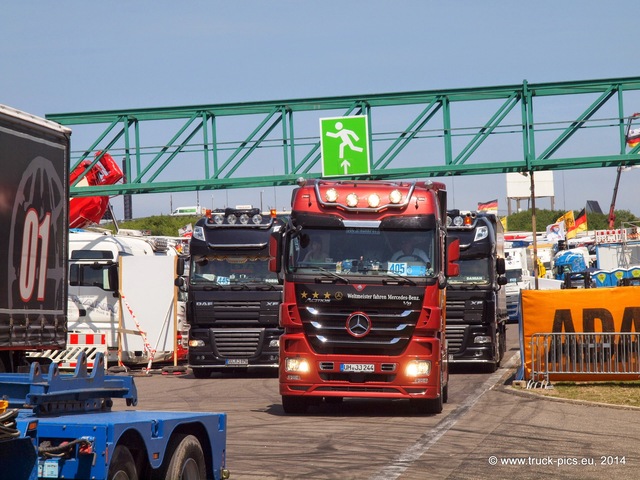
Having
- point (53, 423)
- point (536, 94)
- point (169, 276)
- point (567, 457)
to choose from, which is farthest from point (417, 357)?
point (536, 94)

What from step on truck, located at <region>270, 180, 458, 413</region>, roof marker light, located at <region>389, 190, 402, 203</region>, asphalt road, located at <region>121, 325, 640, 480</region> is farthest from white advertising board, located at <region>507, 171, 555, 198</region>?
step on truck, located at <region>270, 180, 458, 413</region>

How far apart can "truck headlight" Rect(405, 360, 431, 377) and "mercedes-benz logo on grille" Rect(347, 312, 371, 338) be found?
749 millimetres

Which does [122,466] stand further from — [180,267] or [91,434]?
[180,267]

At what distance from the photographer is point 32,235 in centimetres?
1124

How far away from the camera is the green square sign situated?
34.4m

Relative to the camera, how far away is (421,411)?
1620 centimetres

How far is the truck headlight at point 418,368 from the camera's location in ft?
51.3

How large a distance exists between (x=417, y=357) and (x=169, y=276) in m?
12.5

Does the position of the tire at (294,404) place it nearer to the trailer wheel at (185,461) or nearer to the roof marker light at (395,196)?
the roof marker light at (395,196)

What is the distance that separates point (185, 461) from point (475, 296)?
654 inches

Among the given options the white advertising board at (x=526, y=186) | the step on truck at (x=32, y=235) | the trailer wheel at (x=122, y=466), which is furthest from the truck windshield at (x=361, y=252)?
the white advertising board at (x=526, y=186)

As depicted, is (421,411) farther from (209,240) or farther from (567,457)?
(209,240)

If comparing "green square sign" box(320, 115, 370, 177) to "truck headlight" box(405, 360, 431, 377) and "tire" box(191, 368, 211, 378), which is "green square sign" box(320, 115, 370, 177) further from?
"truck headlight" box(405, 360, 431, 377)

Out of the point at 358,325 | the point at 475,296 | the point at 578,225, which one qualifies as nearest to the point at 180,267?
the point at 475,296
